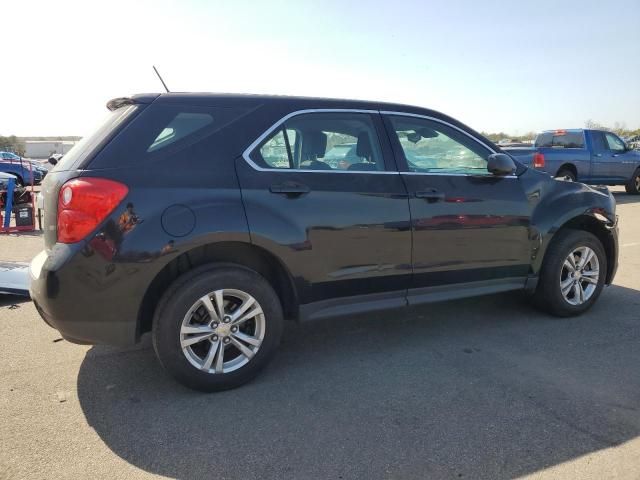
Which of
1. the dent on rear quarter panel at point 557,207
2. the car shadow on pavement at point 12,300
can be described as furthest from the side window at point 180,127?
the car shadow on pavement at point 12,300

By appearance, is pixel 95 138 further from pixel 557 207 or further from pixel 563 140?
pixel 563 140

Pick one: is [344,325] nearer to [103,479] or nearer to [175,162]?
[175,162]

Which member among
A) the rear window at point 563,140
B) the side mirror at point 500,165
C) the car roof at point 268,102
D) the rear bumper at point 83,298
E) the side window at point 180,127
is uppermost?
the rear window at point 563,140

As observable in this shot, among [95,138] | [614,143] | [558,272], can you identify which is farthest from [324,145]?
[614,143]

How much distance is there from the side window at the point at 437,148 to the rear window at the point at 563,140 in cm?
1220

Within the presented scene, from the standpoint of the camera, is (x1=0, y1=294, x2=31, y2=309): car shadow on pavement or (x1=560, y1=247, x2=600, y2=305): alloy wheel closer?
(x1=560, y1=247, x2=600, y2=305): alloy wheel

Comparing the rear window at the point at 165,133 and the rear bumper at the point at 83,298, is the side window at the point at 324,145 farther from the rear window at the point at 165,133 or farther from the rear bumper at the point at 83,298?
the rear bumper at the point at 83,298

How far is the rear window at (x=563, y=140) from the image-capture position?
14.6 meters

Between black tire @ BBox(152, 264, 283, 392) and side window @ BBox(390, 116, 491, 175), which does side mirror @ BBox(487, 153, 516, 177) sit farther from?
black tire @ BBox(152, 264, 283, 392)

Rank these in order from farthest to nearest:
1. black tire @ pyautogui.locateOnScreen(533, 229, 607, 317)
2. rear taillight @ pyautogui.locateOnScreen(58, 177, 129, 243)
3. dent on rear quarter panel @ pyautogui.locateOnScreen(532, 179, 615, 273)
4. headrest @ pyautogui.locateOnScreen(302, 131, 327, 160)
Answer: black tire @ pyautogui.locateOnScreen(533, 229, 607, 317)
dent on rear quarter panel @ pyautogui.locateOnScreen(532, 179, 615, 273)
headrest @ pyautogui.locateOnScreen(302, 131, 327, 160)
rear taillight @ pyautogui.locateOnScreen(58, 177, 129, 243)

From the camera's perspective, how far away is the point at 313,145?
137 inches

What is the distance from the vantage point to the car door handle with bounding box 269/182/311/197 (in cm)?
320

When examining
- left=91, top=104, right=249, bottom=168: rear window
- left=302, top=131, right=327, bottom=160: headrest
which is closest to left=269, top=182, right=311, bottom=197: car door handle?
left=302, top=131, right=327, bottom=160: headrest

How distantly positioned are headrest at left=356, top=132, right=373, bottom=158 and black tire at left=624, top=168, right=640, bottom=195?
15.0 metres
